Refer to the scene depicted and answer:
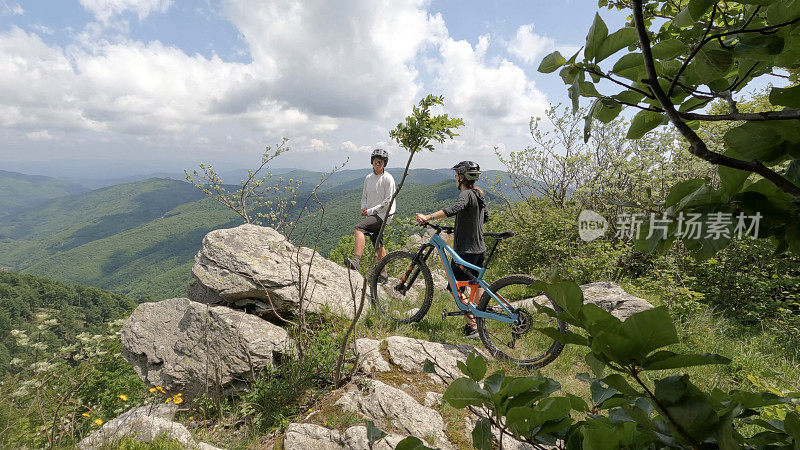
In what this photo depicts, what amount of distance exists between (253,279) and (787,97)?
574 centimetres

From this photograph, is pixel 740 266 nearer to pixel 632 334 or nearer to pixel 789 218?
pixel 789 218

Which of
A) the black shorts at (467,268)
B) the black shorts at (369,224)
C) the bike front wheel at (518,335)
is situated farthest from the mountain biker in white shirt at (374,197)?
the bike front wheel at (518,335)

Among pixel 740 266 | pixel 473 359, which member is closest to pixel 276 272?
pixel 473 359

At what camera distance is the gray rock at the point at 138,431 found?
323 centimetres

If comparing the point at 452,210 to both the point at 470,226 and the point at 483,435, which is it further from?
the point at 483,435

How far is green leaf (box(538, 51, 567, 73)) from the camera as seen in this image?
0.74 meters

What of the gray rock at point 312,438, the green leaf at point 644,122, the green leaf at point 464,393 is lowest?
the gray rock at point 312,438

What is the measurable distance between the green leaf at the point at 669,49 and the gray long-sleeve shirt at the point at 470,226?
4.16m

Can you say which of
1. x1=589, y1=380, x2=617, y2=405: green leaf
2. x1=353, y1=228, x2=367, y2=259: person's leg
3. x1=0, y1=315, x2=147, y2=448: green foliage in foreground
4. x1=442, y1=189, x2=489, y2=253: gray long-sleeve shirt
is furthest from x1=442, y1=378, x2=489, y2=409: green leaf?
x1=353, y1=228, x2=367, y2=259: person's leg

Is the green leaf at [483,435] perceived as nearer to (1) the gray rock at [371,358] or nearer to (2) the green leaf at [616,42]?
(2) the green leaf at [616,42]

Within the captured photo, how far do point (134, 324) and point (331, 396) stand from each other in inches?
142

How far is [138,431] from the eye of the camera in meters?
3.44

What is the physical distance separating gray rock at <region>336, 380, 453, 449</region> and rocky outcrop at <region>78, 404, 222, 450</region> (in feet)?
4.70

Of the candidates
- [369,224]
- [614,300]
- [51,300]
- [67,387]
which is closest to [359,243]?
[369,224]
